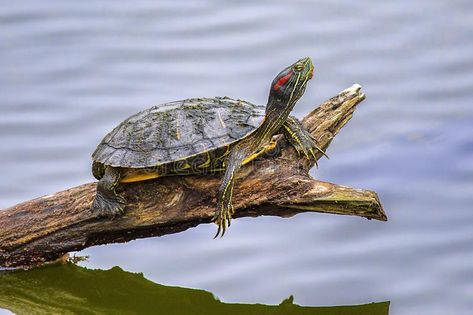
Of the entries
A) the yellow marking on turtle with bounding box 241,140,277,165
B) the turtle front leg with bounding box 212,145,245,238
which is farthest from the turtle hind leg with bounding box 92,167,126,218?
the yellow marking on turtle with bounding box 241,140,277,165

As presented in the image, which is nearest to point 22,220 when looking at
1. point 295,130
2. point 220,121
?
point 220,121

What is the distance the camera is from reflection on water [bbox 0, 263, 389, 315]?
4.68 m

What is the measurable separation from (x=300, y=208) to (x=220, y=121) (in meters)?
0.55

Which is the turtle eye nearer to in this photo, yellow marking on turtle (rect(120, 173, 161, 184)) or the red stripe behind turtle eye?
the red stripe behind turtle eye

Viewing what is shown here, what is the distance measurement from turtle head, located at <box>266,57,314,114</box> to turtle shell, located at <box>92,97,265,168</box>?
9 cm

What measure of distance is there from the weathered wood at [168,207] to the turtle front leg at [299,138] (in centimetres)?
4

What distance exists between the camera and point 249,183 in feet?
14.5

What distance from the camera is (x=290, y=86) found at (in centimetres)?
452

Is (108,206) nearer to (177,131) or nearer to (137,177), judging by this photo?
(137,177)

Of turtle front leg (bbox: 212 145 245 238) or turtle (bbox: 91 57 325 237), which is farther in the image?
turtle (bbox: 91 57 325 237)

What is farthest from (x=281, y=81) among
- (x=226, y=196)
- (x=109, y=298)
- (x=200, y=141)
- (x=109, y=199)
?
(x=109, y=298)

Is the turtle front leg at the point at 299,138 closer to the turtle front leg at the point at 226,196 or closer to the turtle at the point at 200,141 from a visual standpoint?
the turtle at the point at 200,141

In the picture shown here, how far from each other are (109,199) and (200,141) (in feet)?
1.58

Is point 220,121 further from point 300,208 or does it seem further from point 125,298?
point 125,298
